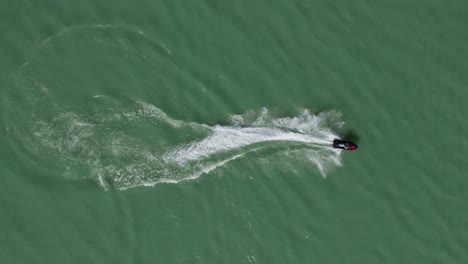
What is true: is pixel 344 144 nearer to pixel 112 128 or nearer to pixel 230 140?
pixel 230 140

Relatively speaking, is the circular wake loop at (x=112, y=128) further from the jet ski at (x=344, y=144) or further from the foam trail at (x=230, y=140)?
the jet ski at (x=344, y=144)

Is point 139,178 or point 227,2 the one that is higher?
point 227,2

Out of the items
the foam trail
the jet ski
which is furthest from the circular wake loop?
the jet ski

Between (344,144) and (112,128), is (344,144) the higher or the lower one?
the lower one

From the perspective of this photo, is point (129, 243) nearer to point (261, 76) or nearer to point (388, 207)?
point (261, 76)

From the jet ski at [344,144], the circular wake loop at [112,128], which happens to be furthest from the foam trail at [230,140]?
the jet ski at [344,144]

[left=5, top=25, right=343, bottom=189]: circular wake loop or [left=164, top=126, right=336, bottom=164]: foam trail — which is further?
[left=164, top=126, right=336, bottom=164]: foam trail

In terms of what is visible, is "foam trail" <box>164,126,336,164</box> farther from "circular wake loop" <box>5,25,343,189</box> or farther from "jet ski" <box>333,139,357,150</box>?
"jet ski" <box>333,139,357,150</box>

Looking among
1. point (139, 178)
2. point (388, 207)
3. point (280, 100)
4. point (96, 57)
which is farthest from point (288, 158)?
point (96, 57)

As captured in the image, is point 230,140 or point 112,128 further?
point 230,140

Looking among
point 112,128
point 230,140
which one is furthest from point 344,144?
point 112,128

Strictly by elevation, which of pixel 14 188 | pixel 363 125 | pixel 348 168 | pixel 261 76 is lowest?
pixel 14 188
